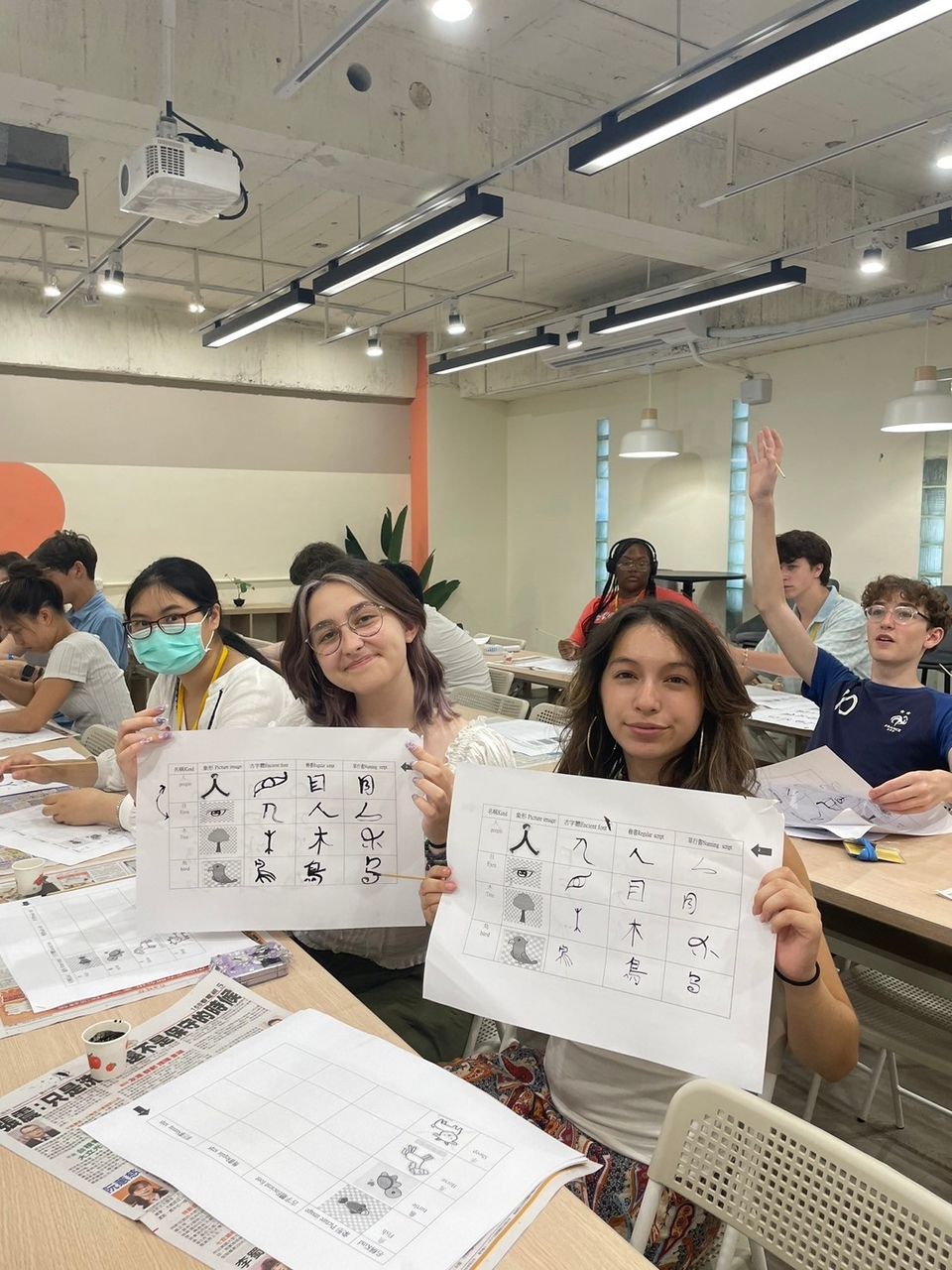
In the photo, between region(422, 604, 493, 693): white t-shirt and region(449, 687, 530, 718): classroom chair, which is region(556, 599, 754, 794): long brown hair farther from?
region(422, 604, 493, 693): white t-shirt

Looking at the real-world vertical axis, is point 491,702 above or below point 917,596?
below

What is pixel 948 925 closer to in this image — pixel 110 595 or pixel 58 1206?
pixel 58 1206

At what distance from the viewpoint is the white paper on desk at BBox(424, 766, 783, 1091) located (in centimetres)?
114

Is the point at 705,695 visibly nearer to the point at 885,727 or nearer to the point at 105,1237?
the point at 105,1237

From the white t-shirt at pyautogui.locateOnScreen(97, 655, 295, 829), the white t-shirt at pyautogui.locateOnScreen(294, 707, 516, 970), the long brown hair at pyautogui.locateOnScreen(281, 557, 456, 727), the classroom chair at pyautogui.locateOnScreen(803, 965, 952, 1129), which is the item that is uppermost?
the long brown hair at pyautogui.locateOnScreen(281, 557, 456, 727)

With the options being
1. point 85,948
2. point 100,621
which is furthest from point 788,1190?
point 100,621

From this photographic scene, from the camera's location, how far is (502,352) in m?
7.23

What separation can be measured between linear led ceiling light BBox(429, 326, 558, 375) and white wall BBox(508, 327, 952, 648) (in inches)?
69.5

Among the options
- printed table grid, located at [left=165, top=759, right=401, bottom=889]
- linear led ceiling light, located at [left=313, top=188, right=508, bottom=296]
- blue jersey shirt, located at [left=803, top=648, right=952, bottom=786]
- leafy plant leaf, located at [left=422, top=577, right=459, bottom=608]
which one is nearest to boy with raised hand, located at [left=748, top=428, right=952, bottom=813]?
blue jersey shirt, located at [left=803, top=648, right=952, bottom=786]

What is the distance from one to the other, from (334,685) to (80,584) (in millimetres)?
2906

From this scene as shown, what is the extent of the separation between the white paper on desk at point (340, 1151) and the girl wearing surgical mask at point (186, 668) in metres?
1.17

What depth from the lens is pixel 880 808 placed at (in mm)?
2266

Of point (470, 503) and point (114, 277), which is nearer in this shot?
point (114, 277)

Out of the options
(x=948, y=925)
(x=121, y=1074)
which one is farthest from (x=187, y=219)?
(x=948, y=925)
